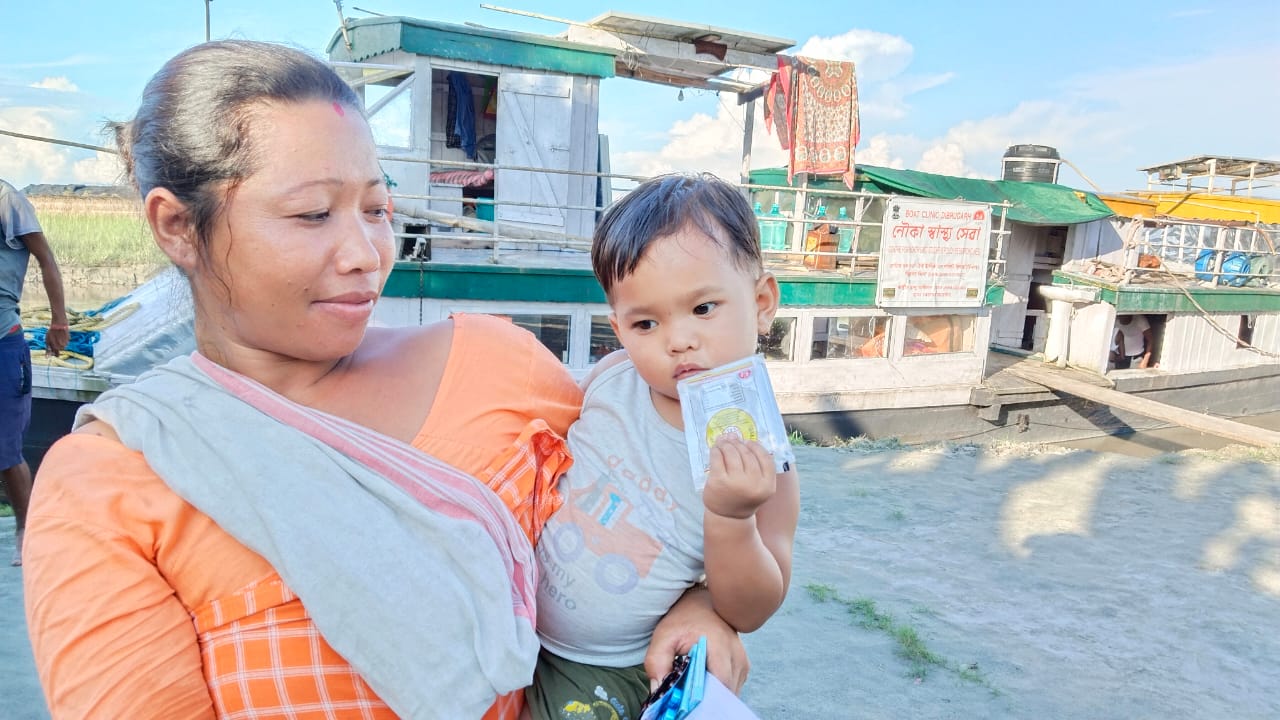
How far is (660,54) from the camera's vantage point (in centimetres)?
1019

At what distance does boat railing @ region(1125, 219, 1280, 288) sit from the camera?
41.6 ft

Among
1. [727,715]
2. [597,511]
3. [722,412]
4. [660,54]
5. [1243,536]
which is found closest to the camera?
[727,715]

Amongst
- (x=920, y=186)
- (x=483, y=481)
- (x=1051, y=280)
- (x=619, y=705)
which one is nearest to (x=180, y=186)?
(x=483, y=481)

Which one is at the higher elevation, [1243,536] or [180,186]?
[180,186]

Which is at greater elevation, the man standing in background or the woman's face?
the woman's face

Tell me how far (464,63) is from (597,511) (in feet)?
28.9

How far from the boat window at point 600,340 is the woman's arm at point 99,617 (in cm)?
766

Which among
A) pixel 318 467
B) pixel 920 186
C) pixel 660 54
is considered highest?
pixel 660 54

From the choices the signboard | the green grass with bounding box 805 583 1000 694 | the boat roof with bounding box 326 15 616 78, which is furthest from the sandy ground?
the boat roof with bounding box 326 15 616 78

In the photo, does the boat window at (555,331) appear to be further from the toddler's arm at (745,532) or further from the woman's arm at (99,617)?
the woman's arm at (99,617)

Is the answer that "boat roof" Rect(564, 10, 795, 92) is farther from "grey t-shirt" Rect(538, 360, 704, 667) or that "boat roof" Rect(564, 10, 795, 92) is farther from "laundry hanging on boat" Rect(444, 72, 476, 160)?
"grey t-shirt" Rect(538, 360, 704, 667)

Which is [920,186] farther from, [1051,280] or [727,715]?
[727,715]

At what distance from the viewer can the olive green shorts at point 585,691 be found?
1292mm

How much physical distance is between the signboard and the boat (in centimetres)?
3
